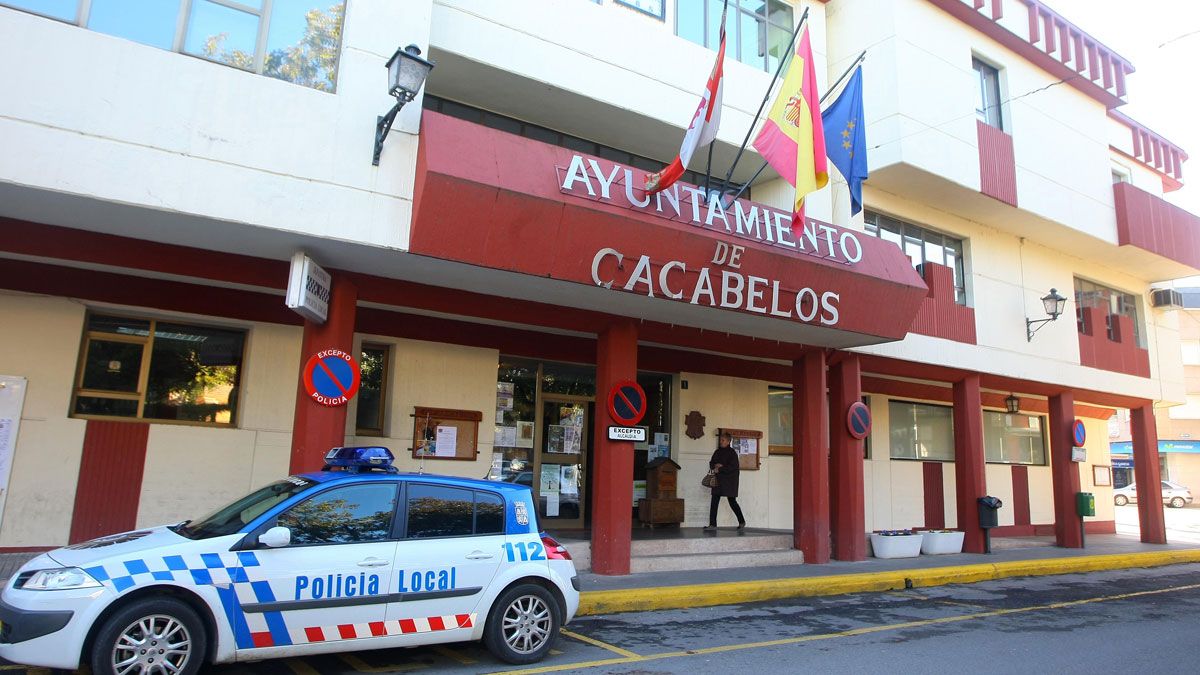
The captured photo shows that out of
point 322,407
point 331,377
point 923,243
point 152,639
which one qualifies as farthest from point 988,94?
point 152,639

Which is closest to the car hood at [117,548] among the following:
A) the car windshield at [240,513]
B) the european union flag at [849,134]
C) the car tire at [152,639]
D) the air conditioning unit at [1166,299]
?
the car windshield at [240,513]

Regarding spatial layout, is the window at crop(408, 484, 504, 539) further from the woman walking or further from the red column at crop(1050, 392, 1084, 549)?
the red column at crop(1050, 392, 1084, 549)

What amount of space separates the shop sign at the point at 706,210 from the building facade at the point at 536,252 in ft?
0.17

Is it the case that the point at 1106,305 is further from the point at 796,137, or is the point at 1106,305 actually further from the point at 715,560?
the point at 796,137

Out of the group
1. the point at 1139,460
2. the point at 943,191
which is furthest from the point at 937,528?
the point at 943,191

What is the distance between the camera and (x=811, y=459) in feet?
42.1

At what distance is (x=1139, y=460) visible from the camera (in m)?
19.9

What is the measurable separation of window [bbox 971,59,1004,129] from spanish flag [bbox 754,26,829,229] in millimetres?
8516

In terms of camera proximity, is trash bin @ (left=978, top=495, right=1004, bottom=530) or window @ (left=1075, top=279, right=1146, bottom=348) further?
window @ (left=1075, top=279, right=1146, bottom=348)

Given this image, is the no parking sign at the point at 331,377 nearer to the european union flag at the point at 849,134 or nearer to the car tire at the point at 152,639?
the car tire at the point at 152,639

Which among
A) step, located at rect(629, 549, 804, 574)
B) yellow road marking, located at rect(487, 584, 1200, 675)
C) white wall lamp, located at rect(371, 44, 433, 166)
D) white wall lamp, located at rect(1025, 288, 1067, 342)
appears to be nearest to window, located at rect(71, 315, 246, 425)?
white wall lamp, located at rect(371, 44, 433, 166)

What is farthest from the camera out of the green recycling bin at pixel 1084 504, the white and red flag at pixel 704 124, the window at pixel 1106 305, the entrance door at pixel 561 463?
the window at pixel 1106 305

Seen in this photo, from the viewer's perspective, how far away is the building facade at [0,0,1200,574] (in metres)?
7.73

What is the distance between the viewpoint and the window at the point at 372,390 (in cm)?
1138
